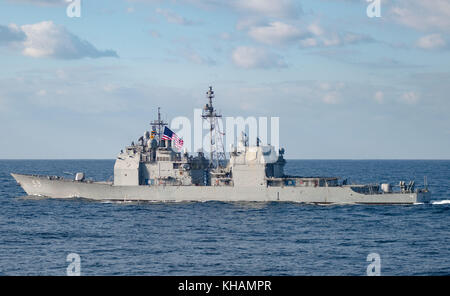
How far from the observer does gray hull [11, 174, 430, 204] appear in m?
51.2

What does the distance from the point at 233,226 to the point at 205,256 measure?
1093 centimetres

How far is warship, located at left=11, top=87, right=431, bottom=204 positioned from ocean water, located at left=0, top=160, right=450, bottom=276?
1.06 m

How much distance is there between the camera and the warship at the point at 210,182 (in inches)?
2035

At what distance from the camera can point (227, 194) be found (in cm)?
5291

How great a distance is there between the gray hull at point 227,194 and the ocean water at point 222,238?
0.76 m

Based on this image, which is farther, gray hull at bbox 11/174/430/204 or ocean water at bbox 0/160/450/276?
gray hull at bbox 11/174/430/204

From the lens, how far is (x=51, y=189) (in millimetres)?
58406

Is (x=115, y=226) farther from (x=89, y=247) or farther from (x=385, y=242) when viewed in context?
(x=385, y=242)
